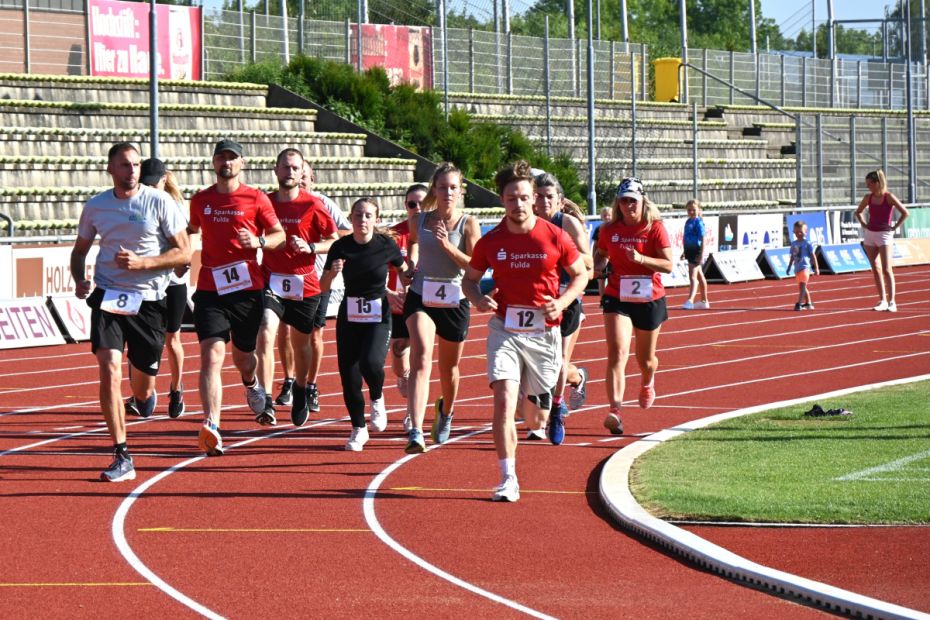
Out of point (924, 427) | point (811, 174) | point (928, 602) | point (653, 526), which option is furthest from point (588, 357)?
point (811, 174)

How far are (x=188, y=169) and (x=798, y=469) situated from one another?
21050mm

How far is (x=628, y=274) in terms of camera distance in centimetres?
1327

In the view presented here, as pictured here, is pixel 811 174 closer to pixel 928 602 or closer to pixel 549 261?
pixel 549 261

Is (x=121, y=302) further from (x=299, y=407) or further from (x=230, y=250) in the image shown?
(x=299, y=407)

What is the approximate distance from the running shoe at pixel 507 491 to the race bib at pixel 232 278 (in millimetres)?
2951

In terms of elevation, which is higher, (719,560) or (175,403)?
(175,403)

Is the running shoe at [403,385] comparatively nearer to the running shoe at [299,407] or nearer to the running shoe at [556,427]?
the running shoe at [299,407]

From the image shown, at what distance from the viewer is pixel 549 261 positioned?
1033 centimetres

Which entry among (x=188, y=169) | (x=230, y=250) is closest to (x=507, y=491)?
(x=230, y=250)

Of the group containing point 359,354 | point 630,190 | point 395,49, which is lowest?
point 359,354

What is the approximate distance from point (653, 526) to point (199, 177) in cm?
2259

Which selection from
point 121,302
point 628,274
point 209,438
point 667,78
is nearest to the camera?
point 121,302

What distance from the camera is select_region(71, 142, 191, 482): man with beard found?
1087 cm

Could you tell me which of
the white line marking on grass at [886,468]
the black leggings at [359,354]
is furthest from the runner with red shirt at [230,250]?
the white line marking on grass at [886,468]
